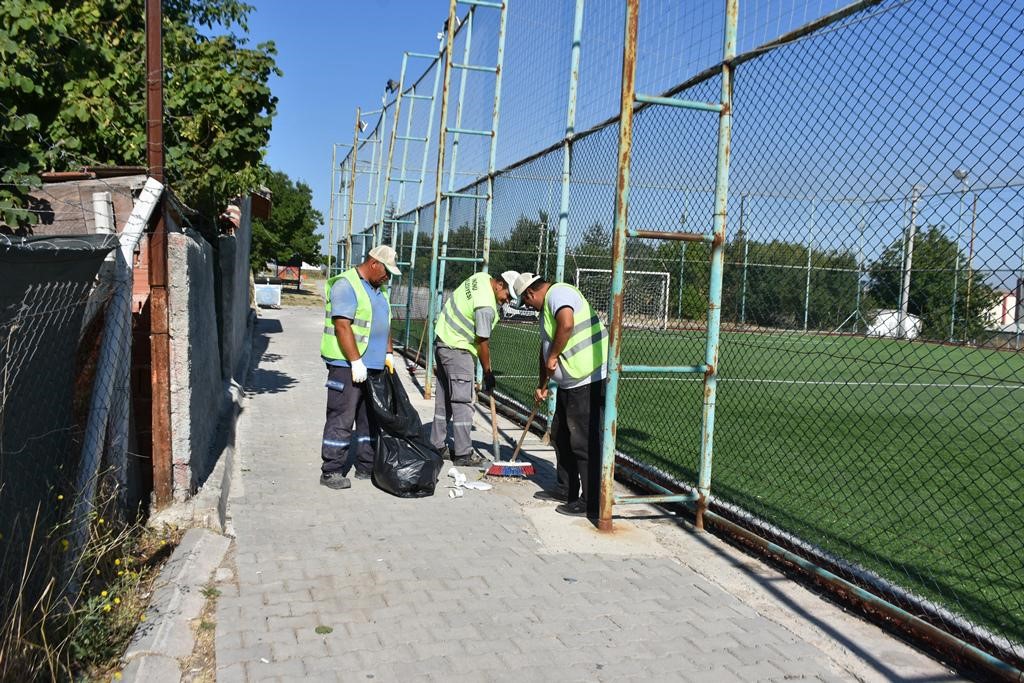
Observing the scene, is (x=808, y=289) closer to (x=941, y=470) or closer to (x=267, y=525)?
(x=941, y=470)

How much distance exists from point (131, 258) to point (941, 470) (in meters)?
7.45

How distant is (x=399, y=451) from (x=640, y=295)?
3.39 metres

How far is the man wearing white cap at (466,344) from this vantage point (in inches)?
306

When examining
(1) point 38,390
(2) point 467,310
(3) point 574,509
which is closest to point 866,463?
(3) point 574,509

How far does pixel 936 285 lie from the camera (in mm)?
4348

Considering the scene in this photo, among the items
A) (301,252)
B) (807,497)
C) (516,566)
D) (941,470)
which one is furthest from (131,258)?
(301,252)

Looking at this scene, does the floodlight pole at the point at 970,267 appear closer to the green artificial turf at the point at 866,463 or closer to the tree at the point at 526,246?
the green artificial turf at the point at 866,463

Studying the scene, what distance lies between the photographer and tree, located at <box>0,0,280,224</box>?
7074 mm

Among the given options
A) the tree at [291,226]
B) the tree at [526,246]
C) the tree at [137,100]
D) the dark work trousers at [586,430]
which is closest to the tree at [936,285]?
the dark work trousers at [586,430]

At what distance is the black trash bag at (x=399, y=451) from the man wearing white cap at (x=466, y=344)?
933 millimetres

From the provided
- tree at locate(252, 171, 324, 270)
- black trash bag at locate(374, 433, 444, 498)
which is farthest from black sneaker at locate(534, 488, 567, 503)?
tree at locate(252, 171, 324, 270)

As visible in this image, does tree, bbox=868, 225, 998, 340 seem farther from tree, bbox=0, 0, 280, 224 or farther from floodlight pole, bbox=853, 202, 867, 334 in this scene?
tree, bbox=0, 0, 280, 224

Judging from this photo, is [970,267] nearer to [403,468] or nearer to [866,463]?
[403,468]

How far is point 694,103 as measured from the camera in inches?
224
